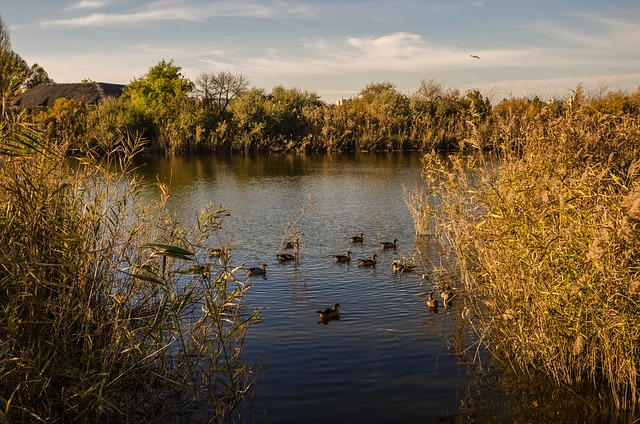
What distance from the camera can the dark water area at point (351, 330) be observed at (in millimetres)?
8617

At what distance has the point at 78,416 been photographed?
606 centimetres

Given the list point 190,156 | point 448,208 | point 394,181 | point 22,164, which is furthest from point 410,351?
point 190,156

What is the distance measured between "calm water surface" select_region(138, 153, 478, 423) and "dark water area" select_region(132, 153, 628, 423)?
0.08 feet

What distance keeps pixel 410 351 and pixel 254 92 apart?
57.6 meters

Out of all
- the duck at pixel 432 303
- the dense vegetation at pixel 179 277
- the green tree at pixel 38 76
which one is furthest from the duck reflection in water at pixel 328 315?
the green tree at pixel 38 76

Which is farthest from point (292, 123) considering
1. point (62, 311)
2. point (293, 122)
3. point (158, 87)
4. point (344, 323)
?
point (62, 311)

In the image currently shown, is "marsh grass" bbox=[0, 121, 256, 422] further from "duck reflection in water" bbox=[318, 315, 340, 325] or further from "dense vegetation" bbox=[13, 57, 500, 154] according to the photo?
"dense vegetation" bbox=[13, 57, 500, 154]

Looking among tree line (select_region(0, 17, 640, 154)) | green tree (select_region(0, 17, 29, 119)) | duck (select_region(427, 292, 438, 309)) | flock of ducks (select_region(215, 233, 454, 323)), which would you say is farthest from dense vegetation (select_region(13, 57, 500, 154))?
green tree (select_region(0, 17, 29, 119))

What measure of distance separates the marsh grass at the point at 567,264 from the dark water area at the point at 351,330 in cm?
119

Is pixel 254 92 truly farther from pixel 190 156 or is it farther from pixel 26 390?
pixel 26 390

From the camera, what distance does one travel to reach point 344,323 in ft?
39.2

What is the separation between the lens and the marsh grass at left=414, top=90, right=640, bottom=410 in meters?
7.36

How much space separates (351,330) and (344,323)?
0.42 meters

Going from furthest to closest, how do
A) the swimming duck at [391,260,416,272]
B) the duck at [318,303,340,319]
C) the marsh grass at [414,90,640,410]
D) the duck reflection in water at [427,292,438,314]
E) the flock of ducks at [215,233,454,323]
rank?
the swimming duck at [391,260,416,272] < the duck reflection in water at [427,292,438,314] < the flock of ducks at [215,233,454,323] < the duck at [318,303,340,319] < the marsh grass at [414,90,640,410]
